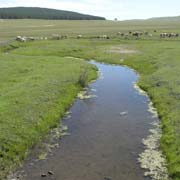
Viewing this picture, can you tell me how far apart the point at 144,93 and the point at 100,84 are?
6875 millimetres

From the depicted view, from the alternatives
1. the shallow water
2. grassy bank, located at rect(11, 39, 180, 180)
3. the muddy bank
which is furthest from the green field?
the shallow water

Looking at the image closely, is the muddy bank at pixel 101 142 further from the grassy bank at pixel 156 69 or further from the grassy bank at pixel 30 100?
the grassy bank at pixel 156 69

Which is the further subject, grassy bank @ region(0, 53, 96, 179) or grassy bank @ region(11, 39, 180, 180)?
grassy bank @ region(11, 39, 180, 180)

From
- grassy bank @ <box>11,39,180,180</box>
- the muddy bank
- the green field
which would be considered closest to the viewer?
the muddy bank

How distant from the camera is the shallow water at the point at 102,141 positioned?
2038 cm

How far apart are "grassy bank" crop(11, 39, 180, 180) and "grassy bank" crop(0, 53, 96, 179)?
7.75 metres

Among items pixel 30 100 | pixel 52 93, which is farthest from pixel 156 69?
pixel 30 100

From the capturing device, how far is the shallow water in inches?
802

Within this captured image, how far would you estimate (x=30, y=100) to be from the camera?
103 ft

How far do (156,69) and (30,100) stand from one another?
23142mm

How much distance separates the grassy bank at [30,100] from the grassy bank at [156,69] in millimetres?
7747

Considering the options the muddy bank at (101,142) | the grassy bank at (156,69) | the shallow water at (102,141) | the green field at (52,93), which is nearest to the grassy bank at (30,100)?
the green field at (52,93)

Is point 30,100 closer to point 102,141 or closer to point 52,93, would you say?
point 52,93

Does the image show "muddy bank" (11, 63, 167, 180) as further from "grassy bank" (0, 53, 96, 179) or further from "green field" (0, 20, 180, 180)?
"green field" (0, 20, 180, 180)
